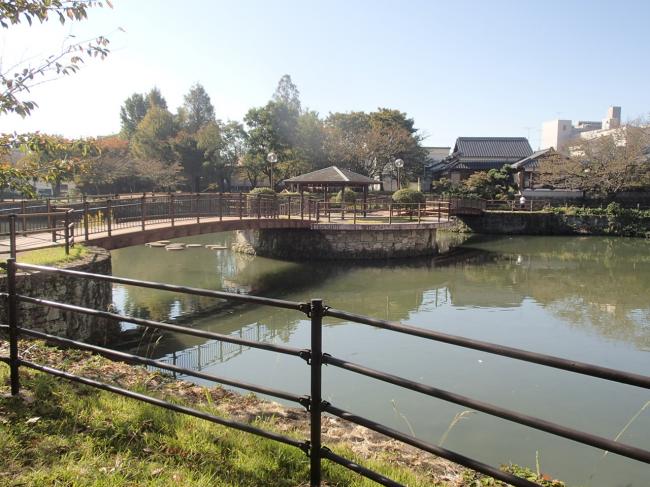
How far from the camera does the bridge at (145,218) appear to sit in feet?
35.6

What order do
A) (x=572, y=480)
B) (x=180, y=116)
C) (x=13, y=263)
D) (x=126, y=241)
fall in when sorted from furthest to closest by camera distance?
(x=180, y=116), (x=126, y=241), (x=572, y=480), (x=13, y=263)

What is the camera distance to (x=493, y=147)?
A: 154 feet

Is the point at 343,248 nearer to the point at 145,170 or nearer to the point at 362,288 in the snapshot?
the point at 362,288

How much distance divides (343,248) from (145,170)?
23082mm

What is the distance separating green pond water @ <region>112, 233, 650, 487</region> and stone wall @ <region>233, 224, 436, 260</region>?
85cm

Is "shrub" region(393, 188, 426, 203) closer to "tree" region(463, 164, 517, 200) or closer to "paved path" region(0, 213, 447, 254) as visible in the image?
"paved path" region(0, 213, 447, 254)

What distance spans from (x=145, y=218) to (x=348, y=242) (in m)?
9.64

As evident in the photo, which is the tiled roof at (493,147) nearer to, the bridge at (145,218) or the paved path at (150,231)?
the bridge at (145,218)

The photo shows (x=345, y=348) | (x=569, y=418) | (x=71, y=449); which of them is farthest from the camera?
(x=345, y=348)

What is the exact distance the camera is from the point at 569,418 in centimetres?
642

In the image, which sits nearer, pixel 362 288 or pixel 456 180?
pixel 362 288

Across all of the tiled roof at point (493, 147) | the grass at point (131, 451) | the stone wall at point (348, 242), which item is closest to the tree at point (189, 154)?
the tiled roof at point (493, 147)

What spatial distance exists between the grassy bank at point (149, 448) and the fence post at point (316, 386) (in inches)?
7.8

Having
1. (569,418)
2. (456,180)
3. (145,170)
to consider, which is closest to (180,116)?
(145,170)
